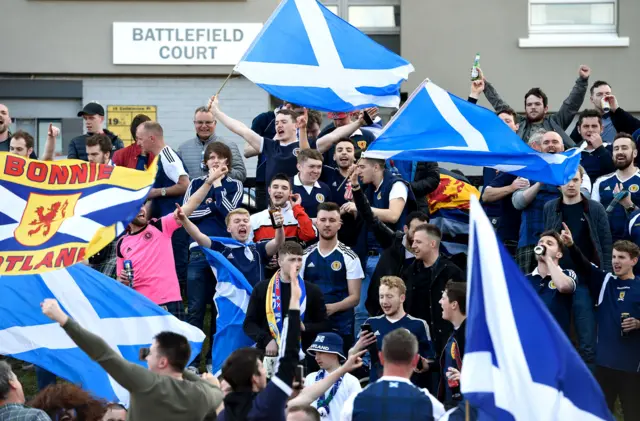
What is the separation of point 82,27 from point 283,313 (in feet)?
32.1

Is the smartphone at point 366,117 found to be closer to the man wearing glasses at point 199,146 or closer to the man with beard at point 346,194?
the man with beard at point 346,194

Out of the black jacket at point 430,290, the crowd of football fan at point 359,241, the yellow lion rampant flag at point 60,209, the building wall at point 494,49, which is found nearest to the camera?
the yellow lion rampant flag at point 60,209

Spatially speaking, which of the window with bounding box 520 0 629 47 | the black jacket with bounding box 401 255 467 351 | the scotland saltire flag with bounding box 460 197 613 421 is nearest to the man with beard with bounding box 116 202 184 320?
the black jacket with bounding box 401 255 467 351

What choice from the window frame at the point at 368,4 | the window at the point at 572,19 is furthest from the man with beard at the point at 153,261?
the window at the point at 572,19

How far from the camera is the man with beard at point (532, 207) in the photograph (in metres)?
11.3

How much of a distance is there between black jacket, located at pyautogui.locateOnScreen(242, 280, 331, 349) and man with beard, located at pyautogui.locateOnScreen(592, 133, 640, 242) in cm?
316

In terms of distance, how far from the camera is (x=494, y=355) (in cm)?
614

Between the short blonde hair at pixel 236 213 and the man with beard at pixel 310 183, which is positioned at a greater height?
the man with beard at pixel 310 183

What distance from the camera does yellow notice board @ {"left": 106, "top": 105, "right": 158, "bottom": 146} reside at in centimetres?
1835

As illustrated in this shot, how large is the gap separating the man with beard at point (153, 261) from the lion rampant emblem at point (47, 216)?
90.1 inches

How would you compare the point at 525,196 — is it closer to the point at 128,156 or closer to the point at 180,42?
the point at 128,156

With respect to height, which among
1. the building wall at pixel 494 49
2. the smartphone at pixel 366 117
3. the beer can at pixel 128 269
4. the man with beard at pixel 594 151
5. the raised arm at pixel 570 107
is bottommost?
the beer can at pixel 128 269

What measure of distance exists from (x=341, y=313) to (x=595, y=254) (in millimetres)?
2356

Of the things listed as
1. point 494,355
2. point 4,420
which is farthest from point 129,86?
point 494,355
